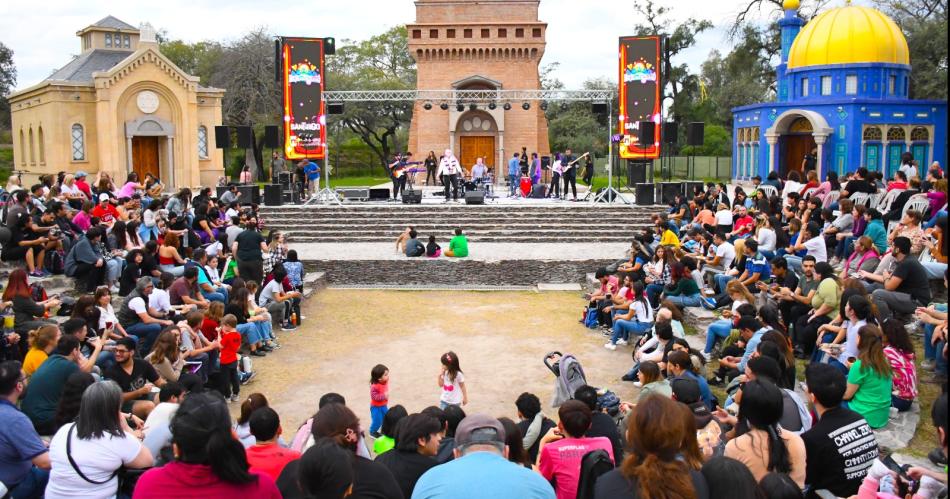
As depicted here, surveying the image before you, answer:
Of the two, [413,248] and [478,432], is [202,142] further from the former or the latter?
[478,432]

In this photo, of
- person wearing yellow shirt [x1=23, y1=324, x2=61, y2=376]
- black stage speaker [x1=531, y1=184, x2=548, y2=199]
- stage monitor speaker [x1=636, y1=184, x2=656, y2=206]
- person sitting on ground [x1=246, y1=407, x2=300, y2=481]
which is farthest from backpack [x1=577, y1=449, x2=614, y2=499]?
black stage speaker [x1=531, y1=184, x2=548, y2=199]

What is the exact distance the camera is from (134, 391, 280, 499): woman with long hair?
349 centimetres

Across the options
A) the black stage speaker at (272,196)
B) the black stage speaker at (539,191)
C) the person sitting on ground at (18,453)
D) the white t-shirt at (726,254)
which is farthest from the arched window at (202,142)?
the person sitting on ground at (18,453)

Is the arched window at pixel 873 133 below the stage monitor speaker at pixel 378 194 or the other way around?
the other way around

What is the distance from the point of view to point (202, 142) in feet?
105

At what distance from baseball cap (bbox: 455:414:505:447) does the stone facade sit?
1109 inches

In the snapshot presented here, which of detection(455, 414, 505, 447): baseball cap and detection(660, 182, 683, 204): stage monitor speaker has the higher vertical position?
detection(660, 182, 683, 204): stage monitor speaker

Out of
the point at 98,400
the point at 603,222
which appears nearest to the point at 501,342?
the point at 98,400

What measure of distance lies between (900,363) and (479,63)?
2922 cm

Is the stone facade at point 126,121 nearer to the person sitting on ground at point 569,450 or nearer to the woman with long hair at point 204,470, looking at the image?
the person sitting on ground at point 569,450

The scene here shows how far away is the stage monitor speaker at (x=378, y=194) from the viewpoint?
24.5 meters

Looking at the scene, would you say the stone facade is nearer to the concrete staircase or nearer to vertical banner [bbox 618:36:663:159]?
the concrete staircase

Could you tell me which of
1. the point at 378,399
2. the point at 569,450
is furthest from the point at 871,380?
the point at 378,399

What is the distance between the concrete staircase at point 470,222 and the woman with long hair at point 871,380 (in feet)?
43.7
